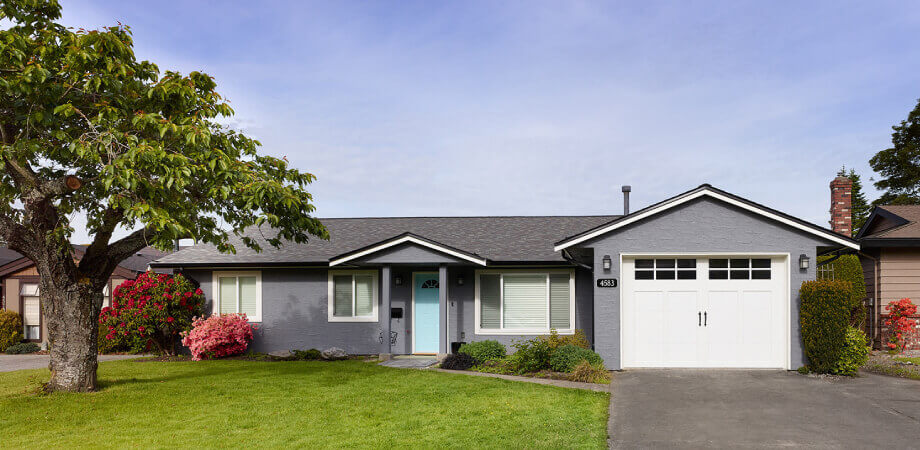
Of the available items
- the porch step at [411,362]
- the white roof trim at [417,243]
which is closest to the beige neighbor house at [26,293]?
the white roof trim at [417,243]

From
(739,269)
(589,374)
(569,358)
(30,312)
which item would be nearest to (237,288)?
(30,312)

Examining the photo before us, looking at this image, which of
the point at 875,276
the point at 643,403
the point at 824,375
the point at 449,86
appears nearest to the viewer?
the point at 643,403

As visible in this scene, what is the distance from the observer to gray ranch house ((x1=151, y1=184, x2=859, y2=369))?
12.2m

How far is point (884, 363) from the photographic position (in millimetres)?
12664

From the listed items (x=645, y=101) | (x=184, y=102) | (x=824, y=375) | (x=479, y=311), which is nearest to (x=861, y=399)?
(x=824, y=375)

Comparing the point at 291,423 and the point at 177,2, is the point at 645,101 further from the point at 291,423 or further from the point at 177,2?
the point at 291,423

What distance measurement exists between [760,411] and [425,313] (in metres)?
9.01

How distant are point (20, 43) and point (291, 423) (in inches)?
257

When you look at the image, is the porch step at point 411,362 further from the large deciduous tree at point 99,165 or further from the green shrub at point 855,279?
the green shrub at point 855,279

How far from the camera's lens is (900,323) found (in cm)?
1430

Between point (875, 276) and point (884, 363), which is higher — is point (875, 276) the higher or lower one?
the higher one

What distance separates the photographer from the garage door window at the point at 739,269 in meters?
12.3

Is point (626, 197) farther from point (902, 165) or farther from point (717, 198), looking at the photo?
point (902, 165)

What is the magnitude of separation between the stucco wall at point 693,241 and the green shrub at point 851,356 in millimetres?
859
